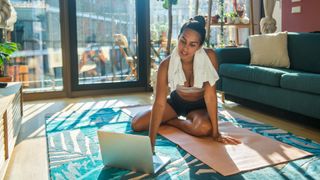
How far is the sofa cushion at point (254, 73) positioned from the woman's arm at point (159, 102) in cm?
127

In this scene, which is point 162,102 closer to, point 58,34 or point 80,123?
point 80,123

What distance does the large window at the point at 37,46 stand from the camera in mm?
4293

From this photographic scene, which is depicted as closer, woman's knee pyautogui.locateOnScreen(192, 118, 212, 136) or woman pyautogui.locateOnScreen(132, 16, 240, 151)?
woman pyautogui.locateOnScreen(132, 16, 240, 151)

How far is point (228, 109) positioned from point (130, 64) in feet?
5.94

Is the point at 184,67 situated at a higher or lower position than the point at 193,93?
higher

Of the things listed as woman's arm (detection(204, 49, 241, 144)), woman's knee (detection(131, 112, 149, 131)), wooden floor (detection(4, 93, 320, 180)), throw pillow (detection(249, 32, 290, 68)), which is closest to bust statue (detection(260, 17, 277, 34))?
throw pillow (detection(249, 32, 290, 68))

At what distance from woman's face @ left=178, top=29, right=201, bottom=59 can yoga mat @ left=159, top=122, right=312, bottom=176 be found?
A: 2.03 feet

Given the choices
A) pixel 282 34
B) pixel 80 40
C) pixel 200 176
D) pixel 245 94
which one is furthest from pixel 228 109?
pixel 80 40

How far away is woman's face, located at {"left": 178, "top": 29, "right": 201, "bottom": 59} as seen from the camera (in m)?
2.21

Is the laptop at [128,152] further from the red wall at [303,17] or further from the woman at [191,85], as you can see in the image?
the red wall at [303,17]

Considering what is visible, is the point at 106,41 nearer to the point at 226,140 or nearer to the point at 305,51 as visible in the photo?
the point at 305,51

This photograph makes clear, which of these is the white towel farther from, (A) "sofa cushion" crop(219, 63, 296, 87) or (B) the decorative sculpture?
(B) the decorative sculpture

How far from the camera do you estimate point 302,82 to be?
2.83m

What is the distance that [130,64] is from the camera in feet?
16.3
